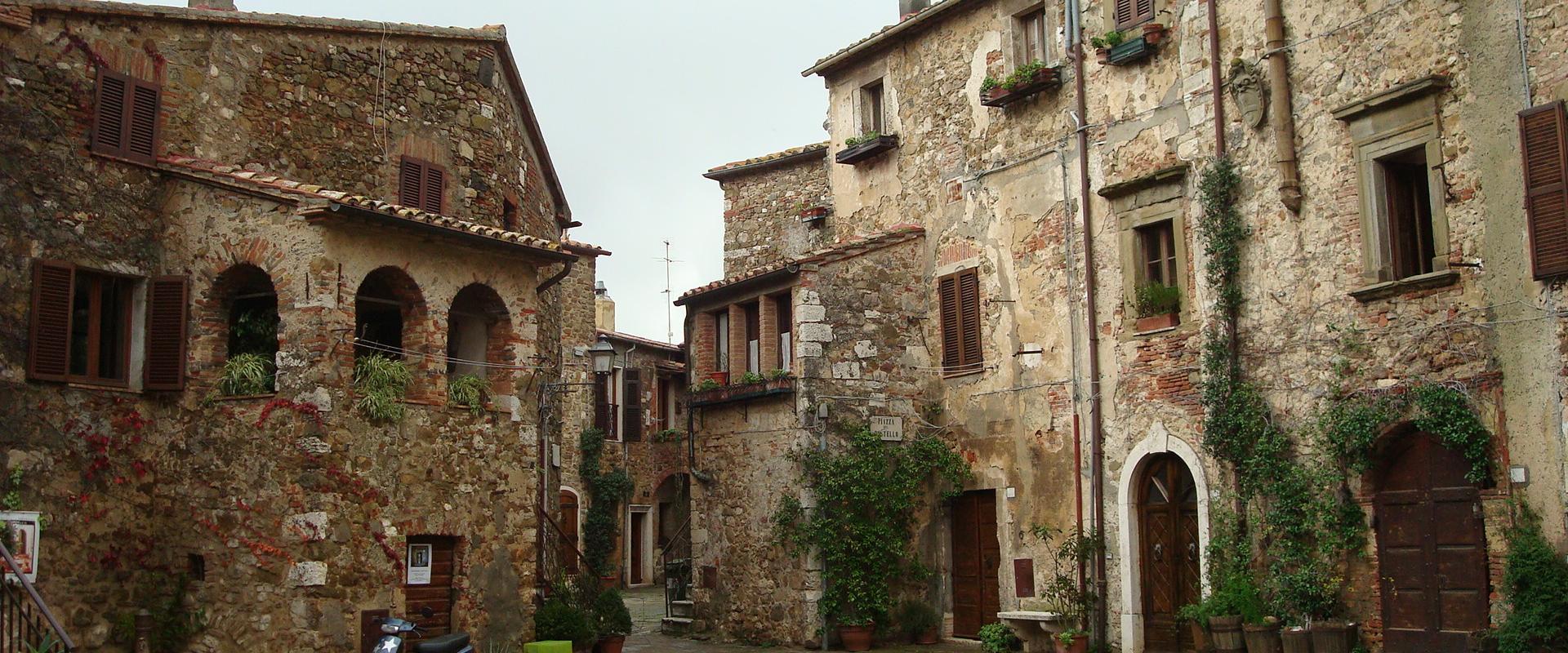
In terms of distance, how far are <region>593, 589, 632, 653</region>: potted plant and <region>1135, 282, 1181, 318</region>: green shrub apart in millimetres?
7765

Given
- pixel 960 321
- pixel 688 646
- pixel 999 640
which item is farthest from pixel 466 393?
pixel 999 640

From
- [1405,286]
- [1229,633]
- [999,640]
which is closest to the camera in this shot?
[1405,286]

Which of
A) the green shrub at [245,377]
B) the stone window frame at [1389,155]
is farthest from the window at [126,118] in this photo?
the stone window frame at [1389,155]

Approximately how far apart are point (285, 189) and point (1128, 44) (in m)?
9.99

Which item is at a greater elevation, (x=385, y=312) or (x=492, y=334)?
(x=385, y=312)

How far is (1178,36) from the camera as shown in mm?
16531

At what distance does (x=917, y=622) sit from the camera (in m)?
19.5

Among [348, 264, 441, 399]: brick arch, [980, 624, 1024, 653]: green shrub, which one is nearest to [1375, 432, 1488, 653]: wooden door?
[980, 624, 1024, 653]: green shrub

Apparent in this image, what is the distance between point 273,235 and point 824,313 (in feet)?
25.1

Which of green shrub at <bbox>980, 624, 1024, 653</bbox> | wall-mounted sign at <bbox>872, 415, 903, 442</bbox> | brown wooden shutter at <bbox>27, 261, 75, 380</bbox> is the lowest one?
green shrub at <bbox>980, 624, 1024, 653</bbox>

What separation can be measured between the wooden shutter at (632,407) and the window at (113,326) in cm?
1872

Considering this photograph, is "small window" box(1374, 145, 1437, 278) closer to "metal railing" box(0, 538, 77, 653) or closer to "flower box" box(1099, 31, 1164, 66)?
"flower box" box(1099, 31, 1164, 66)

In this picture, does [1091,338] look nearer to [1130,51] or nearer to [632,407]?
[1130,51]

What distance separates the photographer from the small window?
1395 centimetres
